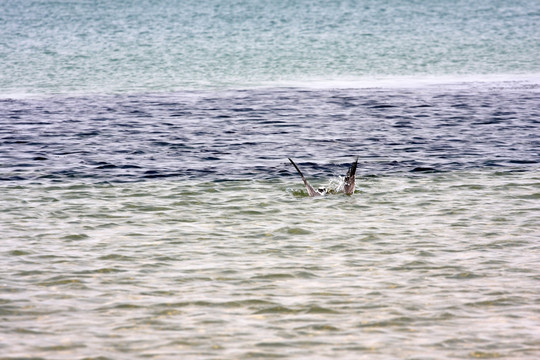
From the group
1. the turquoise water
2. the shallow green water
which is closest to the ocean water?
the shallow green water

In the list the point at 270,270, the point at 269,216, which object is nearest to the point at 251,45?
the point at 269,216

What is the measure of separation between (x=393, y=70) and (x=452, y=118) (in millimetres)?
17355

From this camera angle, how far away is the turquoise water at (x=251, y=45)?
46750 millimetres

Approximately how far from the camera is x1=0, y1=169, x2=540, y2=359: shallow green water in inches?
460

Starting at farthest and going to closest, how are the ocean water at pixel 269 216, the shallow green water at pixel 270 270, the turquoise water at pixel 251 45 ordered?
the turquoise water at pixel 251 45, the ocean water at pixel 269 216, the shallow green water at pixel 270 270

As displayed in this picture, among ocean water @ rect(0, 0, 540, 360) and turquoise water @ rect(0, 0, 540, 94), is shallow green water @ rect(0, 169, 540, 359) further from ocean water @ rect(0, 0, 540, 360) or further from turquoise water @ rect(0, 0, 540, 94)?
turquoise water @ rect(0, 0, 540, 94)

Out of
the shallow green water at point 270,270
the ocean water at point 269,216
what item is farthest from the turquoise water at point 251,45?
the shallow green water at point 270,270

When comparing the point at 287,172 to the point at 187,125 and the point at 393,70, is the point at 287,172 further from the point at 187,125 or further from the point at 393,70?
the point at 393,70

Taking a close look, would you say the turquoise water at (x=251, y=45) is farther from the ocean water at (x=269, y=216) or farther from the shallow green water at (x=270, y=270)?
the shallow green water at (x=270, y=270)

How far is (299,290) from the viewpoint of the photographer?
13.6 meters

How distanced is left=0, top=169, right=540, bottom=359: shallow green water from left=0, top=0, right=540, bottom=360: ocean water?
48 mm

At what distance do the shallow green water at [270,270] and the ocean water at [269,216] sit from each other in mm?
48

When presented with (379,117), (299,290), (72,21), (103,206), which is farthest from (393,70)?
(72,21)

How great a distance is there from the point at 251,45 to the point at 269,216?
4853cm
